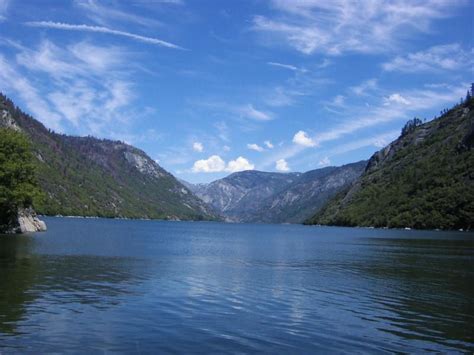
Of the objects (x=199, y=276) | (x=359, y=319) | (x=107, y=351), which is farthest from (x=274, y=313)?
(x=199, y=276)

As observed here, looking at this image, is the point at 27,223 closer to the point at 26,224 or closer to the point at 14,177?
the point at 26,224

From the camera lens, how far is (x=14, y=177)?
111m

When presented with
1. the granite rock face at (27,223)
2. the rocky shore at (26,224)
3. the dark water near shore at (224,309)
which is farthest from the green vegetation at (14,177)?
the dark water near shore at (224,309)

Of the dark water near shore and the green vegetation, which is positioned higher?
the green vegetation

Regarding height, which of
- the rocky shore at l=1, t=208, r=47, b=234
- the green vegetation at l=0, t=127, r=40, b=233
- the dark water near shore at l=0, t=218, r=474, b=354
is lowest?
the dark water near shore at l=0, t=218, r=474, b=354

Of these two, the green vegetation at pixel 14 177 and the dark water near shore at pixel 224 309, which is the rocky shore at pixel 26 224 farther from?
the dark water near shore at pixel 224 309

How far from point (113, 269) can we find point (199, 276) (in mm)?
9999

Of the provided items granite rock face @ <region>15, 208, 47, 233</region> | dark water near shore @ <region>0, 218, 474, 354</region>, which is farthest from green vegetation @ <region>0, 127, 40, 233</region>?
dark water near shore @ <region>0, 218, 474, 354</region>

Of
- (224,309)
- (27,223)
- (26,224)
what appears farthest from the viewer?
(27,223)

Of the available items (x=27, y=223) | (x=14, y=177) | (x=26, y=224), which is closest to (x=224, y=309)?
(x=14, y=177)

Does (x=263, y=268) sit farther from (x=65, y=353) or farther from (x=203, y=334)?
(x=65, y=353)

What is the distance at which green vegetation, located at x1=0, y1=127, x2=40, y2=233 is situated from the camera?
10719 centimetres

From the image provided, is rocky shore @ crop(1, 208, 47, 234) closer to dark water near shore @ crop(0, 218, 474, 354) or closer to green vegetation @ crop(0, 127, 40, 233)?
green vegetation @ crop(0, 127, 40, 233)

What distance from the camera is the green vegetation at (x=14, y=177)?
107 metres
